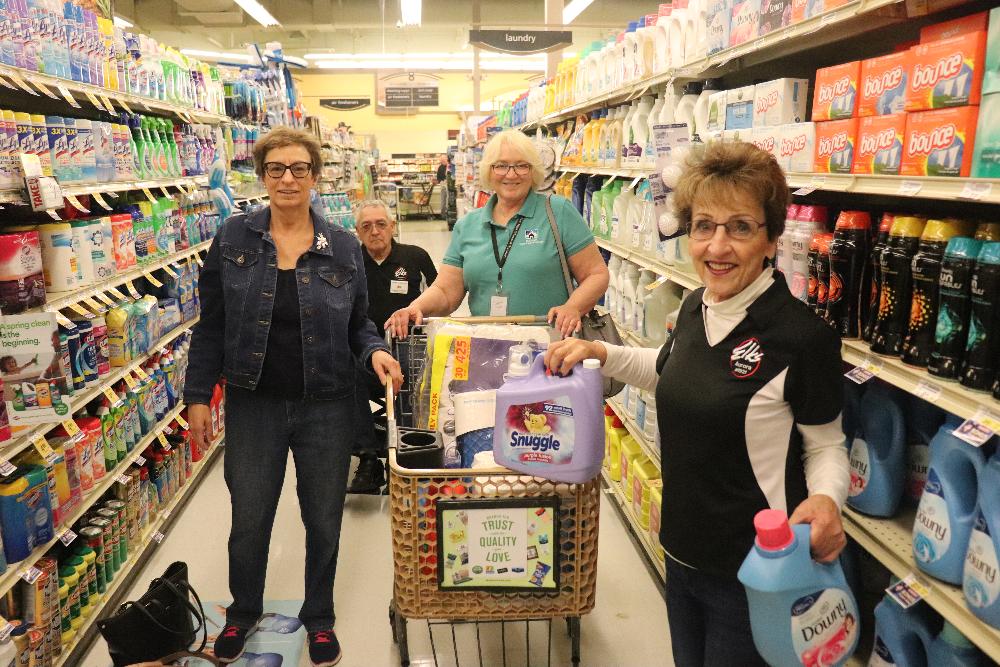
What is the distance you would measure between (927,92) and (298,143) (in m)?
1.82

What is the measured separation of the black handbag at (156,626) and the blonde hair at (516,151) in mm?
1870

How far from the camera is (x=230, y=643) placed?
2.74 meters

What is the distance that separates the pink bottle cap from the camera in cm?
131

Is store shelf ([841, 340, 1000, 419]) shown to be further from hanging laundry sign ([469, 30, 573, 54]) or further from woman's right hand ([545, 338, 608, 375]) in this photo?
hanging laundry sign ([469, 30, 573, 54])

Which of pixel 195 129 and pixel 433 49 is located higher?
pixel 433 49

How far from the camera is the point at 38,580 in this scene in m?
2.47

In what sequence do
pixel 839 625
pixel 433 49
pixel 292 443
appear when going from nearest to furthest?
pixel 839 625 < pixel 292 443 < pixel 433 49

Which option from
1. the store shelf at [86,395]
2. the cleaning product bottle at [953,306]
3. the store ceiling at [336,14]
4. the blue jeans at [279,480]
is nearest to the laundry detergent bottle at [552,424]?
the cleaning product bottle at [953,306]

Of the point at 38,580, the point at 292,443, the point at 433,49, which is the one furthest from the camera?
the point at 433,49

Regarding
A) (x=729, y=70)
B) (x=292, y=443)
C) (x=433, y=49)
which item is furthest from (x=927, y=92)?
(x=433, y=49)

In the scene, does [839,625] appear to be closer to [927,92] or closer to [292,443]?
[927,92]

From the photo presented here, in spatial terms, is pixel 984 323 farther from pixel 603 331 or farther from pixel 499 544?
pixel 603 331

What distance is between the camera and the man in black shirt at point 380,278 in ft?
13.9

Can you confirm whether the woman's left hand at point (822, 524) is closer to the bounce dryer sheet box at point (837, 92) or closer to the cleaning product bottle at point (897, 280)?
the cleaning product bottle at point (897, 280)
